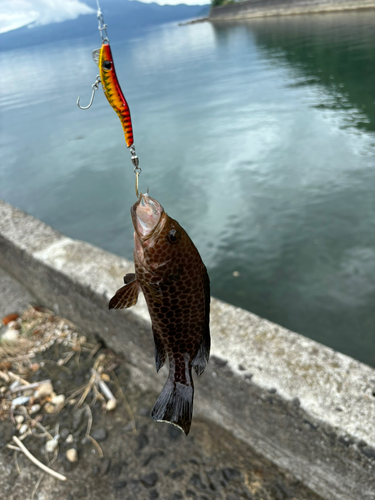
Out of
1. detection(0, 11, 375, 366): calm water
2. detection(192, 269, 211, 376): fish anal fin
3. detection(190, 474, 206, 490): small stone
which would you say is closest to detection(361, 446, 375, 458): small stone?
detection(190, 474, 206, 490): small stone

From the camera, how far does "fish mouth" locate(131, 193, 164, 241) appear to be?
1.28 metres

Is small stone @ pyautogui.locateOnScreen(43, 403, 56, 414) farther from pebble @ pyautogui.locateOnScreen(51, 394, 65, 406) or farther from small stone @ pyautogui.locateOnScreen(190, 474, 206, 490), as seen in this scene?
small stone @ pyautogui.locateOnScreen(190, 474, 206, 490)

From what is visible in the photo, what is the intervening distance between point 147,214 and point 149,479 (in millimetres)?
2646

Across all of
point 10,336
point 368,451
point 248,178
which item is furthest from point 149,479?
point 248,178

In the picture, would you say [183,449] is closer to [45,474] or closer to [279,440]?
[279,440]

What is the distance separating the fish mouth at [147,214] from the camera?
4.18 feet

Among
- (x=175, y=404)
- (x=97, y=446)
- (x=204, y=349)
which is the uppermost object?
(x=204, y=349)

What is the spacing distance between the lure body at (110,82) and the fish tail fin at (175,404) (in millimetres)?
921

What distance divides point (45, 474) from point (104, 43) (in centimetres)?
338

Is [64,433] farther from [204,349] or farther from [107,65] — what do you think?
[107,65]

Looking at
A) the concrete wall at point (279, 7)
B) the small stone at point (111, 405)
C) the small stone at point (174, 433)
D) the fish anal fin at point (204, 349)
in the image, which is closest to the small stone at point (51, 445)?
the small stone at point (111, 405)

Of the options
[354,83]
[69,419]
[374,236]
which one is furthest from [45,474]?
[354,83]

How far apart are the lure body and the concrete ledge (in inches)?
79.0

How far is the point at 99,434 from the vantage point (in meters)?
3.38
